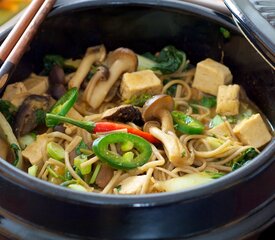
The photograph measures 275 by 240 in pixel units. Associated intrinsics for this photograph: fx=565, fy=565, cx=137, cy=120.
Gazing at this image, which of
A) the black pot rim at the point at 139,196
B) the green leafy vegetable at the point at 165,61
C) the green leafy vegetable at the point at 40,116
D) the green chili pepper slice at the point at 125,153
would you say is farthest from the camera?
the green leafy vegetable at the point at 165,61

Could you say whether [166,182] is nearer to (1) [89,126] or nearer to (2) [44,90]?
(1) [89,126]

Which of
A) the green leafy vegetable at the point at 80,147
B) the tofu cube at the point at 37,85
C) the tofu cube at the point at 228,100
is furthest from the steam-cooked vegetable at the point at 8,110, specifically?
the tofu cube at the point at 228,100

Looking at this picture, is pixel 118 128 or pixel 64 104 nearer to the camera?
pixel 118 128

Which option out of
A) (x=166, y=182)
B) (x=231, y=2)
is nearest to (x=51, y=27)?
(x=231, y=2)

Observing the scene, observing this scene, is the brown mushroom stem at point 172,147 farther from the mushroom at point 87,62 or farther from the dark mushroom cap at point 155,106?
the mushroom at point 87,62

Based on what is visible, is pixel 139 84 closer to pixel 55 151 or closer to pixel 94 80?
pixel 94 80

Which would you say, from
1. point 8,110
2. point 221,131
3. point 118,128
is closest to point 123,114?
point 118,128

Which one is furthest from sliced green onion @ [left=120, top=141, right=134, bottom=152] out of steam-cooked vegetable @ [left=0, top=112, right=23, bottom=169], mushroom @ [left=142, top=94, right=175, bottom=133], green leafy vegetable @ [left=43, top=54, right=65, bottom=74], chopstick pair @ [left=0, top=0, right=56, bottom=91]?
green leafy vegetable @ [left=43, top=54, right=65, bottom=74]
